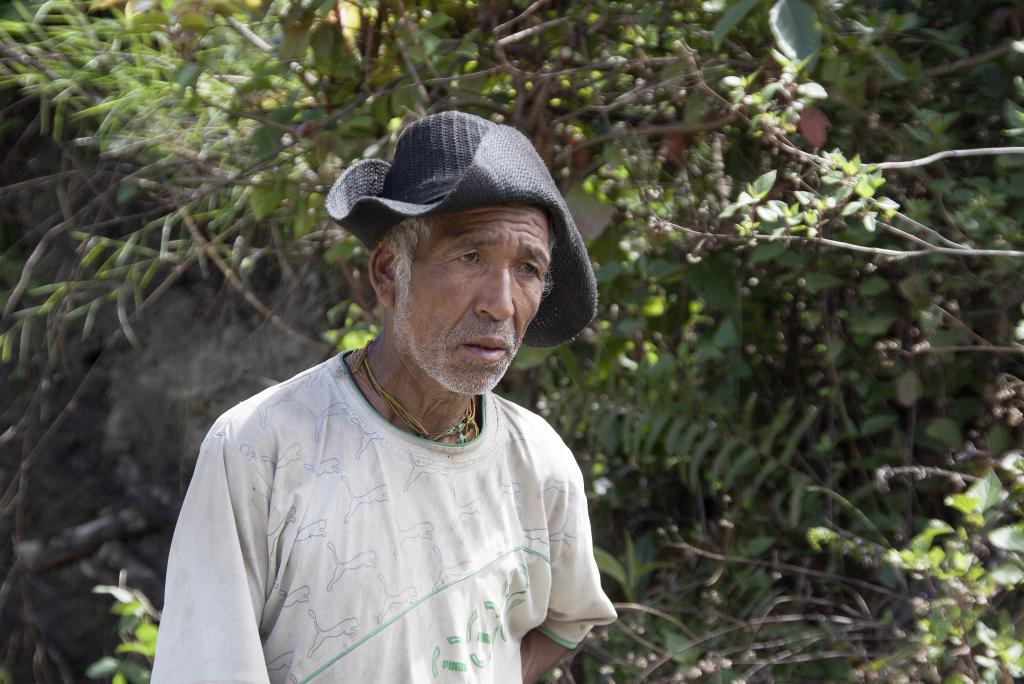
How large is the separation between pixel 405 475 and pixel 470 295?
311 mm

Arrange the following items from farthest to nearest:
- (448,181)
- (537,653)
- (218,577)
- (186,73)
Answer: (186,73), (537,653), (448,181), (218,577)

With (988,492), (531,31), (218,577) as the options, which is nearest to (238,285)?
(531,31)

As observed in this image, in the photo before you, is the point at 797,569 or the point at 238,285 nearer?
the point at 797,569

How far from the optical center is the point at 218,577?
177 centimetres

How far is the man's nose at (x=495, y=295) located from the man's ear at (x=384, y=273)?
0.17m

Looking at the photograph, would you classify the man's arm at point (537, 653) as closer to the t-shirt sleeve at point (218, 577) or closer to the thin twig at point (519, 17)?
the t-shirt sleeve at point (218, 577)

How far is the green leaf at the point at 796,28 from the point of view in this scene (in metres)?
2.61

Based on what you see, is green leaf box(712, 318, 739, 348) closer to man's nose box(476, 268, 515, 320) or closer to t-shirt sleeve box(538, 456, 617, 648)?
t-shirt sleeve box(538, 456, 617, 648)

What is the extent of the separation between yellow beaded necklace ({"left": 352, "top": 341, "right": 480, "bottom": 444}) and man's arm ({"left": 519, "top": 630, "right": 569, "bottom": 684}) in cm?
47

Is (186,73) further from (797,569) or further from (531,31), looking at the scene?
(797,569)

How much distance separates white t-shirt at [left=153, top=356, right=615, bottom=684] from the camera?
5.84 feet

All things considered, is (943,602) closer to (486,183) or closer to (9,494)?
(486,183)

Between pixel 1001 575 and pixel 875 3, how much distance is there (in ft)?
5.07

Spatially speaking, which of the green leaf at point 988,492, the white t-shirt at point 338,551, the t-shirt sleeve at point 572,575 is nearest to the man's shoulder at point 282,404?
the white t-shirt at point 338,551
